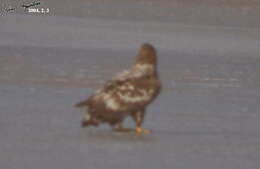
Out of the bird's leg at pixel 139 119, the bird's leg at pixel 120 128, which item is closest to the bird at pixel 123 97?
the bird's leg at pixel 139 119

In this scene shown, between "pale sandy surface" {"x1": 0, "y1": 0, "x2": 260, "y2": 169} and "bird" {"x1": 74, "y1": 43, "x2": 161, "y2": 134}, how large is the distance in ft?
0.66

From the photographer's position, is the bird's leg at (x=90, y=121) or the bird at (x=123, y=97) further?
the bird's leg at (x=90, y=121)

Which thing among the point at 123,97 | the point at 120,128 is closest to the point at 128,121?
the point at 120,128

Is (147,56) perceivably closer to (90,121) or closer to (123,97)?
(123,97)

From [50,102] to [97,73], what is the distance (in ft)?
13.9

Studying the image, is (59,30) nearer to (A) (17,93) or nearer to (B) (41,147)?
(A) (17,93)

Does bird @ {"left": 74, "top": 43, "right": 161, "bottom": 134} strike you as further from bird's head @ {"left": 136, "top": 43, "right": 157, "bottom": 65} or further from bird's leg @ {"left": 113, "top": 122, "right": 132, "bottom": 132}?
bird's leg @ {"left": 113, "top": 122, "right": 132, "bottom": 132}

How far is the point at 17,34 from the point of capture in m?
25.8

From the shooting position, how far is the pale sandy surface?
33.6 feet

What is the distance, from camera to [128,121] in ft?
41.8

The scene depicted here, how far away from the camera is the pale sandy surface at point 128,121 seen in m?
10.2

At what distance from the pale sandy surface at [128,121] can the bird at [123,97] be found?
0.66ft

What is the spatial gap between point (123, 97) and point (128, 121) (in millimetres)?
1616

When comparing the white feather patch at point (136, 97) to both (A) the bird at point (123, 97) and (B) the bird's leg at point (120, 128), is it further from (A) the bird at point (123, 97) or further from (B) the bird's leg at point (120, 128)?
(B) the bird's leg at point (120, 128)
